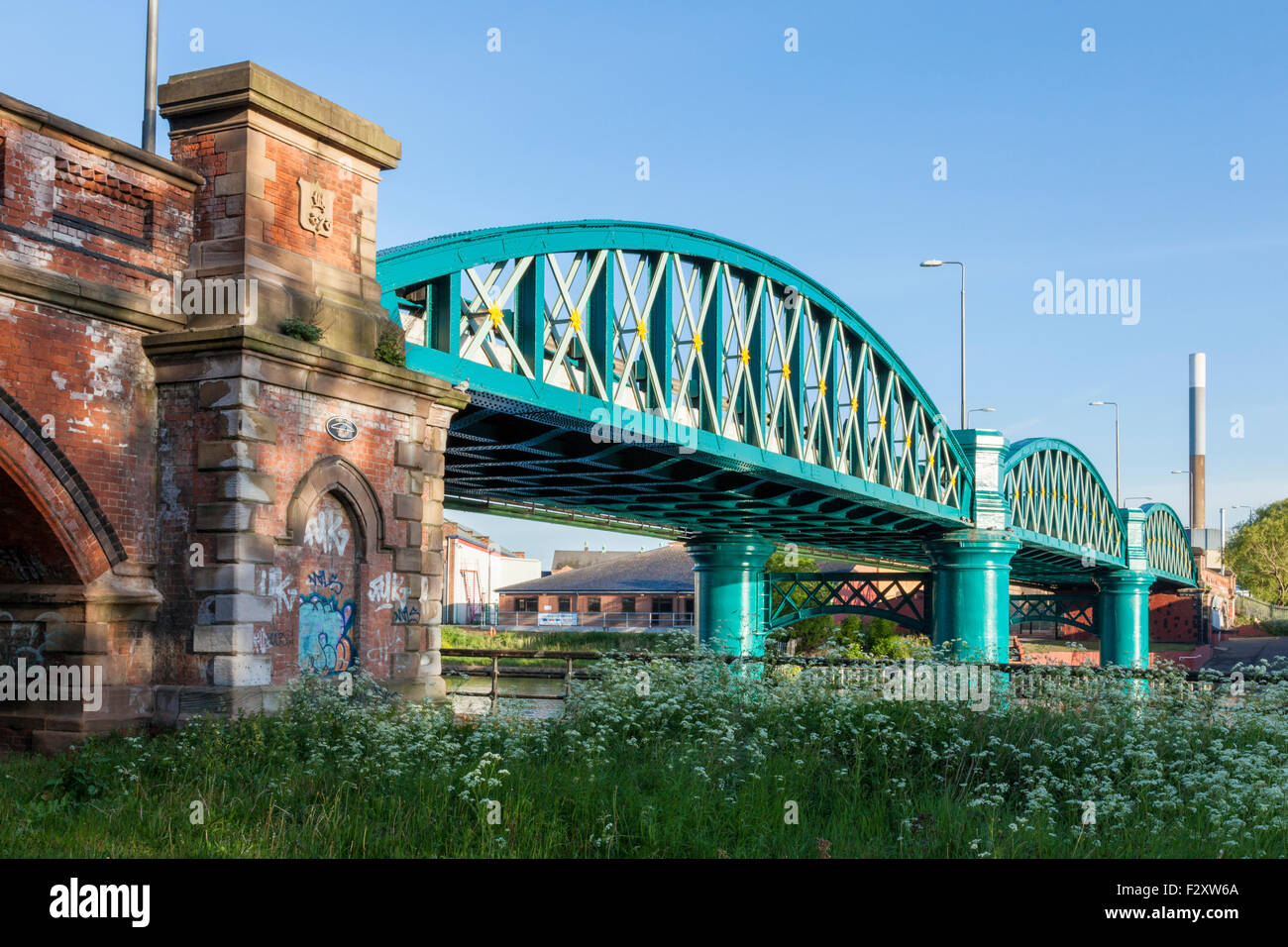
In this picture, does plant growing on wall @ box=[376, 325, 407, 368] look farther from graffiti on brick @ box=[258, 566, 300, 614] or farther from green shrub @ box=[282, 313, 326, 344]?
graffiti on brick @ box=[258, 566, 300, 614]

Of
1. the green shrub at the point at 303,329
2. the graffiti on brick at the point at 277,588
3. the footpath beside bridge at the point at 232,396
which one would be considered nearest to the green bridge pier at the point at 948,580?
the footpath beside bridge at the point at 232,396

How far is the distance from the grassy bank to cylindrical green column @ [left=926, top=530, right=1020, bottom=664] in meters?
25.5

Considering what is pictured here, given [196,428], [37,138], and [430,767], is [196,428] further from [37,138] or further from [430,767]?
[430,767]

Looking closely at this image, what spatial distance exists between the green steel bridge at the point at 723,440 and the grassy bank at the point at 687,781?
5534 mm

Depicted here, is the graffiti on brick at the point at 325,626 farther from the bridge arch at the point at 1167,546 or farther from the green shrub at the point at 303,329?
the bridge arch at the point at 1167,546

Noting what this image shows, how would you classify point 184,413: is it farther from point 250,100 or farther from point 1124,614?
point 1124,614

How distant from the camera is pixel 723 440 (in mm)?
25047

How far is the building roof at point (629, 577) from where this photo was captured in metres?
81.5

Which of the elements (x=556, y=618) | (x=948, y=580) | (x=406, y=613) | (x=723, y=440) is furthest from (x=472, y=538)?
(x=406, y=613)

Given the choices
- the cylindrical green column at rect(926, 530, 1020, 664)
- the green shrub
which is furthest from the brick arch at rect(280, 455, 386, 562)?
the cylindrical green column at rect(926, 530, 1020, 664)

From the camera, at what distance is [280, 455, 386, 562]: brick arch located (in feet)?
42.9

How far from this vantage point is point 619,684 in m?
14.1
